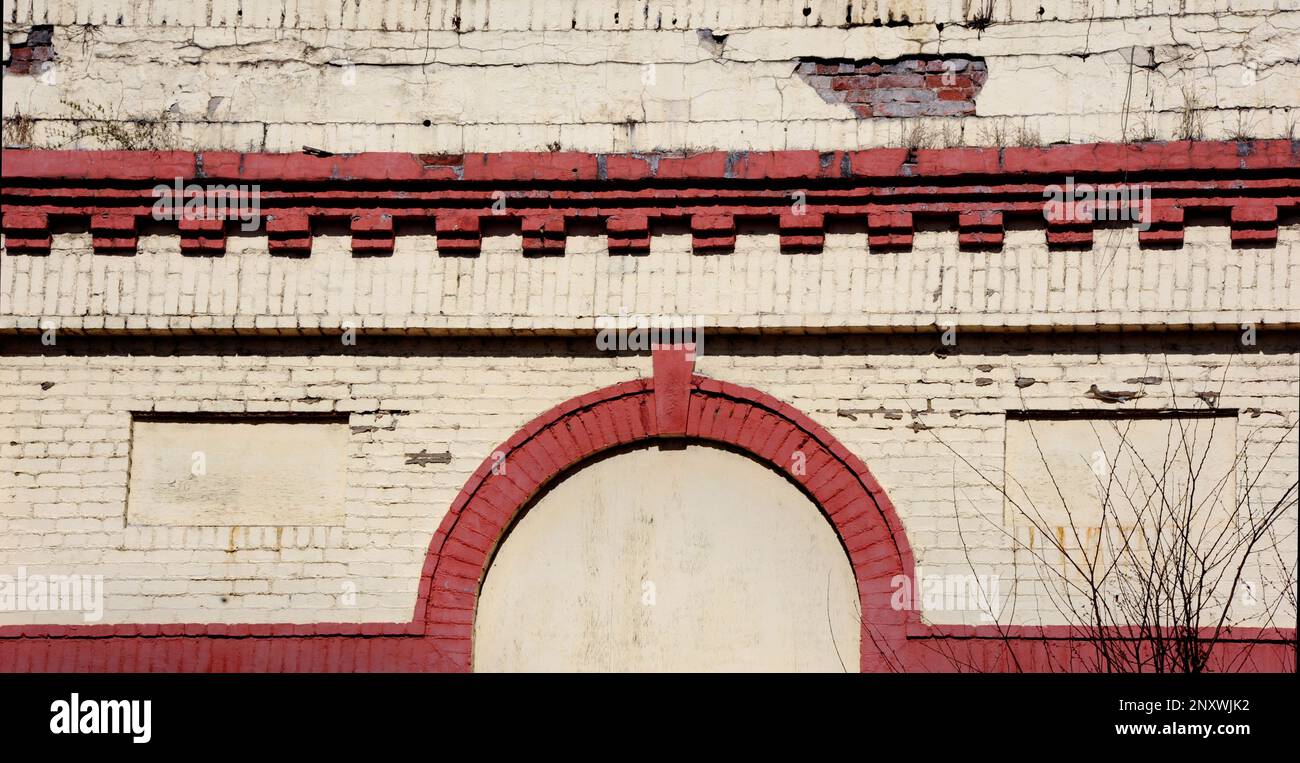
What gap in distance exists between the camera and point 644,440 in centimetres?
1079

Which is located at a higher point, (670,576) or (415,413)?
(415,413)

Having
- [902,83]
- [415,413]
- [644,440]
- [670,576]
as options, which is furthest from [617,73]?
[670,576]

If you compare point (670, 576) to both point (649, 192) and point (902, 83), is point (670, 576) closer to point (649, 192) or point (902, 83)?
point (649, 192)

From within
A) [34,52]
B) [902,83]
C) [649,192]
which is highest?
[34,52]

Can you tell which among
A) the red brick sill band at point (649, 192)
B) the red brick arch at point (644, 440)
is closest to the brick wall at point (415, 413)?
the red brick arch at point (644, 440)

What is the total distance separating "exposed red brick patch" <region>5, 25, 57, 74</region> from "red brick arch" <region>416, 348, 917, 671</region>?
3.43 meters

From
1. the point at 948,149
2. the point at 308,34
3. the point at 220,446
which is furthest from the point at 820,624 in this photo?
the point at 308,34

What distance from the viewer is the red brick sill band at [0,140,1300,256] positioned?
1049cm

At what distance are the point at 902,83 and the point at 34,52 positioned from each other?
4.85m

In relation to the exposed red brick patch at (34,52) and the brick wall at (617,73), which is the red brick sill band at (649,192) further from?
the exposed red brick patch at (34,52)

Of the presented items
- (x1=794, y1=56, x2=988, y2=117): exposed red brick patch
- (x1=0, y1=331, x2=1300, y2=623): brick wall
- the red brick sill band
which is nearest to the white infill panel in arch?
(x1=0, y1=331, x2=1300, y2=623): brick wall

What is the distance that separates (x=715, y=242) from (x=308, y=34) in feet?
8.56

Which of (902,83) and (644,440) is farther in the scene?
(902,83)

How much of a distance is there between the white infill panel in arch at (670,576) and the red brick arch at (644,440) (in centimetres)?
11
